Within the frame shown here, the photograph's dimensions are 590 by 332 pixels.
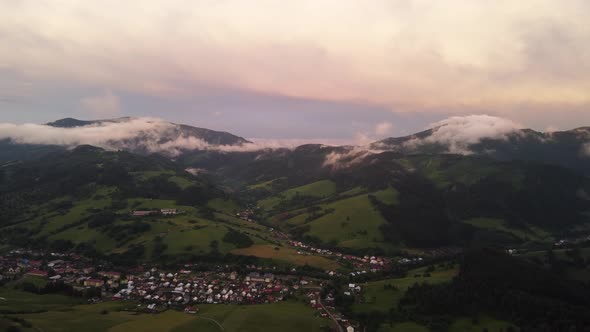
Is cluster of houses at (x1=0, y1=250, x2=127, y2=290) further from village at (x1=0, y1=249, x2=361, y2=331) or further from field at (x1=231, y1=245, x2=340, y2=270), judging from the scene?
field at (x1=231, y1=245, x2=340, y2=270)

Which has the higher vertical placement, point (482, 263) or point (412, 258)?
point (482, 263)

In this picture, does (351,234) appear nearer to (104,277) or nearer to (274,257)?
(274,257)

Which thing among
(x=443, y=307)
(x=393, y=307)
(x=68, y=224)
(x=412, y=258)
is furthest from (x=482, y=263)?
(x=68, y=224)

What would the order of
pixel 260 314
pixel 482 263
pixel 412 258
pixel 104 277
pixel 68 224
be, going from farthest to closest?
pixel 68 224 < pixel 412 258 < pixel 104 277 < pixel 482 263 < pixel 260 314

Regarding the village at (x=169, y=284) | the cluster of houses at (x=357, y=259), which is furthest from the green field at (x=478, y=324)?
the cluster of houses at (x=357, y=259)

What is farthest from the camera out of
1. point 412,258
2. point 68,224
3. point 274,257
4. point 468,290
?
point 68,224

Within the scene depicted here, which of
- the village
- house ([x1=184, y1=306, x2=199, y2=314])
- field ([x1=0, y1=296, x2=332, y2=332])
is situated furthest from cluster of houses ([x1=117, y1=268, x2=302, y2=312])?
field ([x1=0, y1=296, x2=332, y2=332])

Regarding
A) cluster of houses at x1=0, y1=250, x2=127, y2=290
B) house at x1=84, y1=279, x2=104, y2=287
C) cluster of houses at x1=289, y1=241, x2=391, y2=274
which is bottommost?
cluster of houses at x1=289, y1=241, x2=391, y2=274
